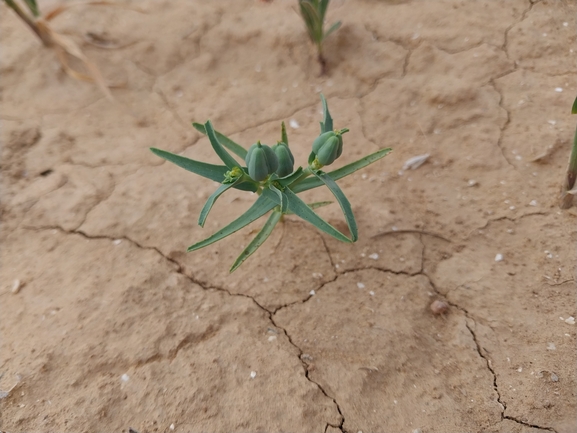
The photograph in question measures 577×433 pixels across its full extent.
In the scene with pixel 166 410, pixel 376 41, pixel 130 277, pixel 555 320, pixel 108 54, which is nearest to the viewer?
pixel 166 410

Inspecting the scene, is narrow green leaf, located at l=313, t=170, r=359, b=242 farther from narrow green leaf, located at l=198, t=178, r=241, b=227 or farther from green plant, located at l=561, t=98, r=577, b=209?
green plant, located at l=561, t=98, r=577, b=209

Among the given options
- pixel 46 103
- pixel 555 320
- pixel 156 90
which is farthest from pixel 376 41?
pixel 46 103

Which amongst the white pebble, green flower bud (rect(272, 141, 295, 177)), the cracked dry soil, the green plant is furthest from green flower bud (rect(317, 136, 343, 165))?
the white pebble

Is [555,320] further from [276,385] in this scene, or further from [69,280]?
[69,280]

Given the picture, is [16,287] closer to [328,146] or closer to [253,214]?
[253,214]

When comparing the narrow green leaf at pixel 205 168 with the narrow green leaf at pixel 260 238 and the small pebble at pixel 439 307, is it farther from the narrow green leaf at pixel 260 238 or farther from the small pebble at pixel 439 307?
the small pebble at pixel 439 307

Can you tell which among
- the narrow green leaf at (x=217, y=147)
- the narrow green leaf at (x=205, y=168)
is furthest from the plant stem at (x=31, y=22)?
the narrow green leaf at (x=217, y=147)

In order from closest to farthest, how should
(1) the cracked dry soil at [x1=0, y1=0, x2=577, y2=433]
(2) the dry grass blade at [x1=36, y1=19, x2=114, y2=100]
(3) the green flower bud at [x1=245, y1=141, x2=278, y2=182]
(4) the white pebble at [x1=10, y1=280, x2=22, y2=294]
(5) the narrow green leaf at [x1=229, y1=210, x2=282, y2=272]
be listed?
(3) the green flower bud at [x1=245, y1=141, x2=278, y2=182] → (1) the cracked dry soil at [x1=0, y1=0, x2=577, y2=433] → (5) the narrow green leaf at [x1=229, y1=210, x2=282, y2=272] → (4) the white pebble at [x1=10, y1=280, x2=22, y2=294] → (2) the dry grass blade at [x1=36, y1=19, x2=114, y2=100]
